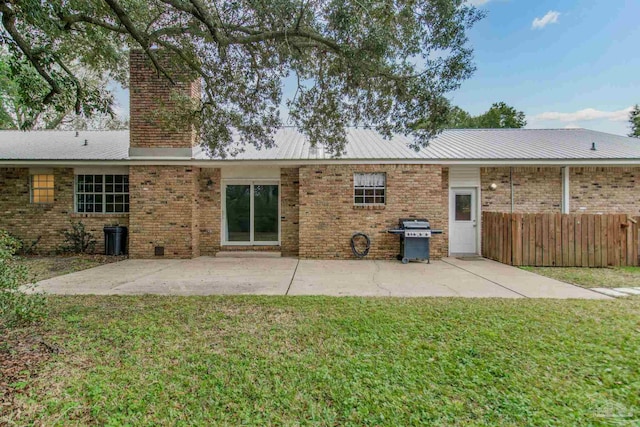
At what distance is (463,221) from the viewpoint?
10.4 meters

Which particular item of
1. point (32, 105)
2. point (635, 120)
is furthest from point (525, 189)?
point (635, 120)

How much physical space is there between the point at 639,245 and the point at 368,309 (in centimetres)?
898

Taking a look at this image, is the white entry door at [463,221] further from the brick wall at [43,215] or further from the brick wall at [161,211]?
the brick wall at [43,215]

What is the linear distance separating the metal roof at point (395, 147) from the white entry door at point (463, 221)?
1.40 m

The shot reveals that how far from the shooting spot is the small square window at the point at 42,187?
10.4m

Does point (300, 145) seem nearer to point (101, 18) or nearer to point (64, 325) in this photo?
point (101, 18)

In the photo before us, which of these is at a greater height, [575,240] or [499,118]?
[499,118]

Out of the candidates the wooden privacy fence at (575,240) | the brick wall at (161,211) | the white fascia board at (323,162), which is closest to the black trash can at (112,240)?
the brick wall at (161,211)

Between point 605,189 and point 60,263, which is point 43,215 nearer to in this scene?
point 60,263

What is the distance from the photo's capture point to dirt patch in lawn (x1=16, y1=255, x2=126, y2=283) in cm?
741

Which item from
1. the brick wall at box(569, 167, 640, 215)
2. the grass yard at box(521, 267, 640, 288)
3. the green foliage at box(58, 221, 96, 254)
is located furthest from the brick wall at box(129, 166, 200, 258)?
the brick wall at box(569, 167, 640, 215)

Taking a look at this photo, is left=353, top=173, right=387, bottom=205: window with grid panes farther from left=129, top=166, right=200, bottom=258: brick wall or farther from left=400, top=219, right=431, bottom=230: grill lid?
left=129, top=166, right=200, bottom=258: brick wall

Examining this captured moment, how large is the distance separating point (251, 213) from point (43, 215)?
6.88 meters

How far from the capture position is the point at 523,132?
45.0 feet
